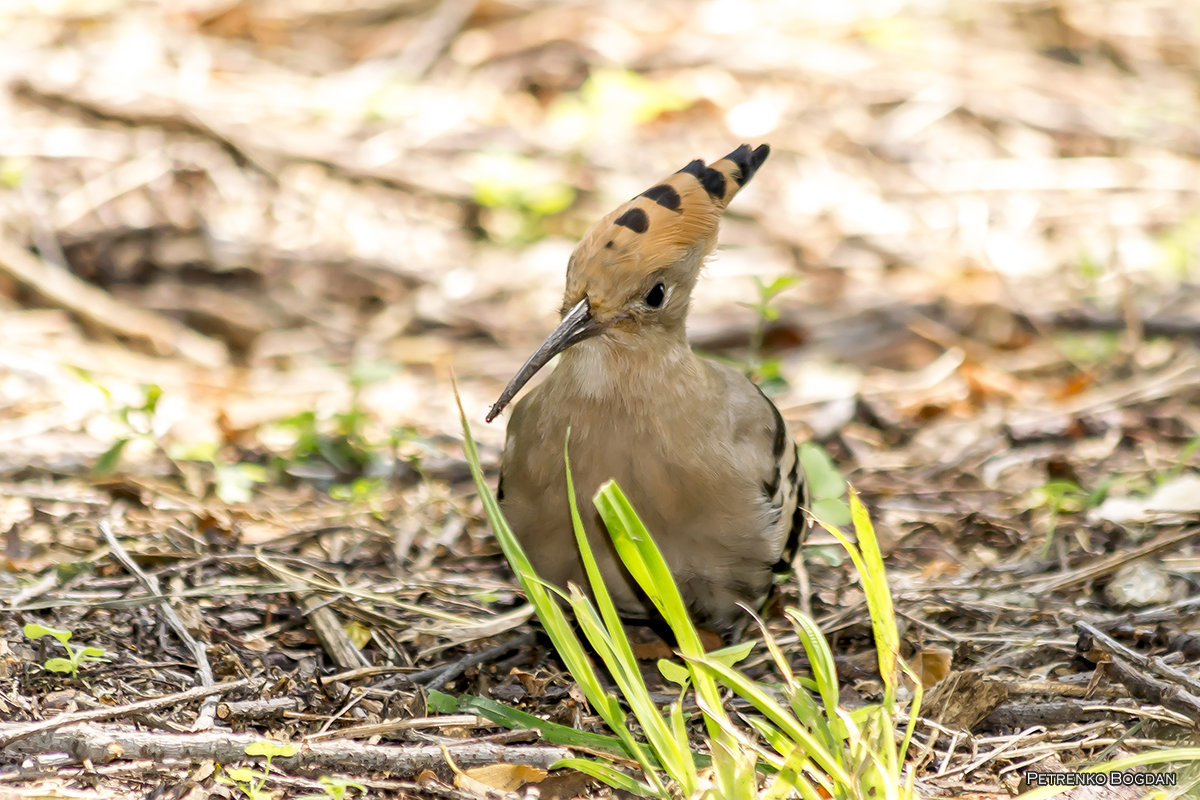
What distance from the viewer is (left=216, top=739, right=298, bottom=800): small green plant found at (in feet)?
7.11

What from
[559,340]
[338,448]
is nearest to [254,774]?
[559,340]

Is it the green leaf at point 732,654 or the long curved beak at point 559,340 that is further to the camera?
the long curved beak at point 559,340

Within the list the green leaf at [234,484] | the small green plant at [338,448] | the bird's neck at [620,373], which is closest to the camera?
the bird's neck at [620,373]

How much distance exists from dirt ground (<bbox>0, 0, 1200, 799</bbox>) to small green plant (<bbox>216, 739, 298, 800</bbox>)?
0.10 ft

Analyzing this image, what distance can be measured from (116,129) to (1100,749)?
495 cm

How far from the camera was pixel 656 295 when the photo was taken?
2.97 metres

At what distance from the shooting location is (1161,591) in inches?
128

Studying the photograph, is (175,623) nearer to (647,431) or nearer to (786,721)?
(647,431)

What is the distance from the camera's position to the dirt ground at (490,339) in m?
2.69

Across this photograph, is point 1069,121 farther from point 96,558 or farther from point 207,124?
point 96,558

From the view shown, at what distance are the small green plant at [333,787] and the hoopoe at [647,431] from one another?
0.81 meters

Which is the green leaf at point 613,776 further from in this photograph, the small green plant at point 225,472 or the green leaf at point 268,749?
the small green plant at point 225,472

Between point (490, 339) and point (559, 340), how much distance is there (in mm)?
2717

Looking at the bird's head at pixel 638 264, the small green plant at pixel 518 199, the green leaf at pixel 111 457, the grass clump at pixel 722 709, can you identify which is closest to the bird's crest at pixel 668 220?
the bird's head at pixel 638 264
